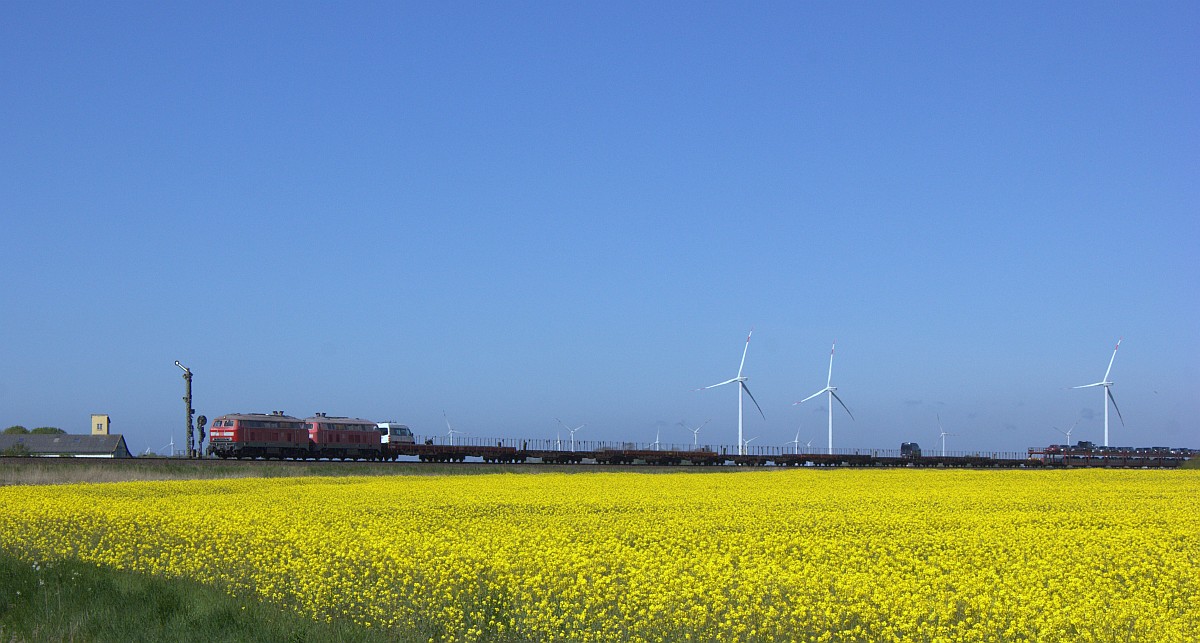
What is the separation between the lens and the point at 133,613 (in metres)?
14.9

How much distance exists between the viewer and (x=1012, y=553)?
18.0 metres

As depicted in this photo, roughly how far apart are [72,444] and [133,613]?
11878 centimetres

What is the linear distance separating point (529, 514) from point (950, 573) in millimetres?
12054

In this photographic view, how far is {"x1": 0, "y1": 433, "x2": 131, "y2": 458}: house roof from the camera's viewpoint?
384ft

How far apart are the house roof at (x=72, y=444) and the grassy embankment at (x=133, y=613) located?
10727cm

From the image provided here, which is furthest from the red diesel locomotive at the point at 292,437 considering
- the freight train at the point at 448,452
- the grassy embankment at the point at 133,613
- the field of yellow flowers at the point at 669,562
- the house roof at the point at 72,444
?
the grassy embankment at the point at 133,613

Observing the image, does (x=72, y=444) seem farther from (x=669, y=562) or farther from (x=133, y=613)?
(x=669, y=562)

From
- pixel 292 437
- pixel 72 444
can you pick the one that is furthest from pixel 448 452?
pixel 72 444

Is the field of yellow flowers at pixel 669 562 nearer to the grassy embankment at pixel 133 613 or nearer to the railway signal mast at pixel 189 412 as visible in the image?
the grassy embankment at pixel 133 613

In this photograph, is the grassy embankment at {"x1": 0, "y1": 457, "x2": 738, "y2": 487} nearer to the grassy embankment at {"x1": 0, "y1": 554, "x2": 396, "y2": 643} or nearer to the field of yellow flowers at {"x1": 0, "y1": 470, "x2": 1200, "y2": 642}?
the field of yellow flowers at {"x1": 0, "y1": 470, "x2": 1200, "y2": 642}

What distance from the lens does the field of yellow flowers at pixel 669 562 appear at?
1259cm

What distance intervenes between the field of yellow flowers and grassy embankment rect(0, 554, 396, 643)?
0.56 metres

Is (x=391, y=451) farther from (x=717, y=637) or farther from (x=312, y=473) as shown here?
(x=717, y=637)

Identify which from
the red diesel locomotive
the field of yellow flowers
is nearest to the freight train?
the red diesel locomotive
